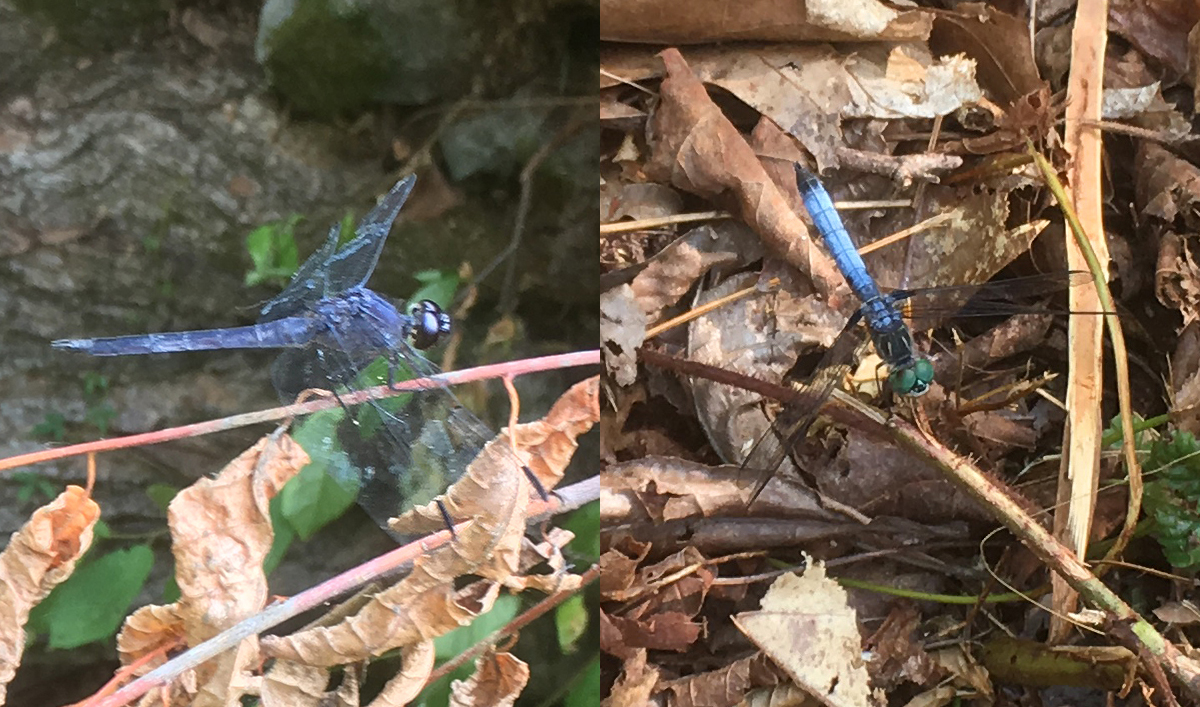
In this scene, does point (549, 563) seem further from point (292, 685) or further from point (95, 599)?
point (95, 599)

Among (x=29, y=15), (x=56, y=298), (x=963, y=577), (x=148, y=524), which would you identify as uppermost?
(x=29, y=15)

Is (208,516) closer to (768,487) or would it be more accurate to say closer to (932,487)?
(768,487)

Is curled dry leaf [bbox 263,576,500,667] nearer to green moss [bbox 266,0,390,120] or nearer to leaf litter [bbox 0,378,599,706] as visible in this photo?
leaf litter [bbox 0,378,599,706]

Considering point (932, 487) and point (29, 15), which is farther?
point (932, 487)

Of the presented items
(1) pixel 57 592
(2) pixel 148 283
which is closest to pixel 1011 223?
(2) pixel 148 283

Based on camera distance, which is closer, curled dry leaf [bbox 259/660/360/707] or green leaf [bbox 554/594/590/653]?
curled dry leaf [bbox 259/660/360/707]

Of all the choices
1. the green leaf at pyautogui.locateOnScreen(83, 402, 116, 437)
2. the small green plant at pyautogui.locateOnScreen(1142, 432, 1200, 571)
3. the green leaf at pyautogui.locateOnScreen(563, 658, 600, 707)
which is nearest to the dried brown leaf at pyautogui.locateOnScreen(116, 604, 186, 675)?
the green leaf at pyautogui.locateOnScreen(83, 402, 116, 437)

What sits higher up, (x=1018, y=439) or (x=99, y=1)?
(x=99, y=1)
